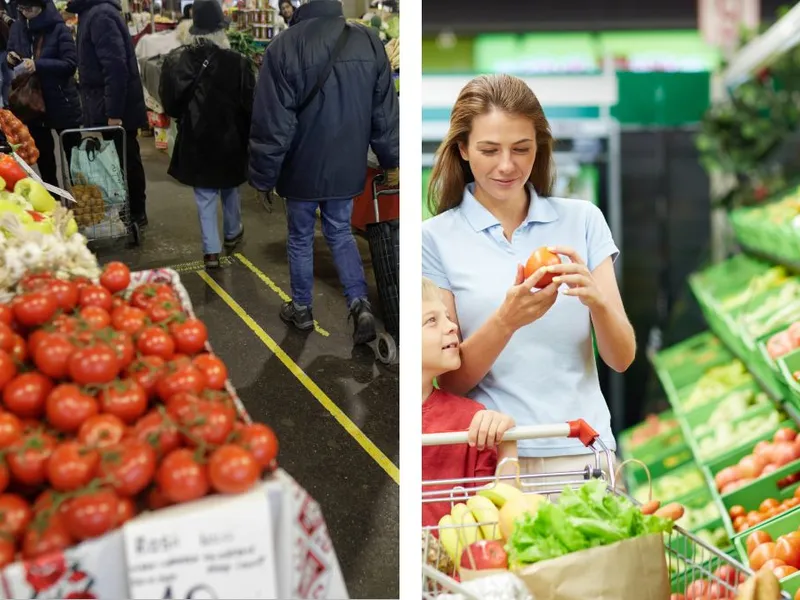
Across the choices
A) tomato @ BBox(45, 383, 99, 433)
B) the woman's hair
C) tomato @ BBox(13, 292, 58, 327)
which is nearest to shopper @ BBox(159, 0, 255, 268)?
the woman's hair

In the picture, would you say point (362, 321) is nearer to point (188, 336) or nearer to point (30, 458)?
point (188, 336)

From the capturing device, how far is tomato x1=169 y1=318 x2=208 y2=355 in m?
1.83

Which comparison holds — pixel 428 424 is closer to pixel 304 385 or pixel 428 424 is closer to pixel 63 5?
pixel 304 385

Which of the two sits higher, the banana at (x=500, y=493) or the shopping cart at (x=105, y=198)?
the shopping cart at (x=105, y=198)

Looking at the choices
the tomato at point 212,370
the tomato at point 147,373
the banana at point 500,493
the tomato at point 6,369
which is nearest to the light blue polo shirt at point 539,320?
the banana at point 500,493

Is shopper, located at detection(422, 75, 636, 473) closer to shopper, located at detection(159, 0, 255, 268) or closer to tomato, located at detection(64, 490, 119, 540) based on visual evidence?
shopper, located at detection(159, 0, 255, 268)

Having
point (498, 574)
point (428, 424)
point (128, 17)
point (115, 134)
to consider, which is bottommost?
point (498, 574)

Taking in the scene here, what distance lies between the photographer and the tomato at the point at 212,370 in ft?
5.71

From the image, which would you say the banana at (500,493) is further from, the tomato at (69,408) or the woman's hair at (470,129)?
the tomato at (69,408)

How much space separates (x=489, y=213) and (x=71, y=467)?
1225 millimetres

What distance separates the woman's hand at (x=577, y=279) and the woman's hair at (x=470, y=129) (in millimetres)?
185

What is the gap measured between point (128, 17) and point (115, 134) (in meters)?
0.35

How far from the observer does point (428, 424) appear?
7.84 ft

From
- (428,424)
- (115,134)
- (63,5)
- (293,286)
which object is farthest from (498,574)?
(63,5)
